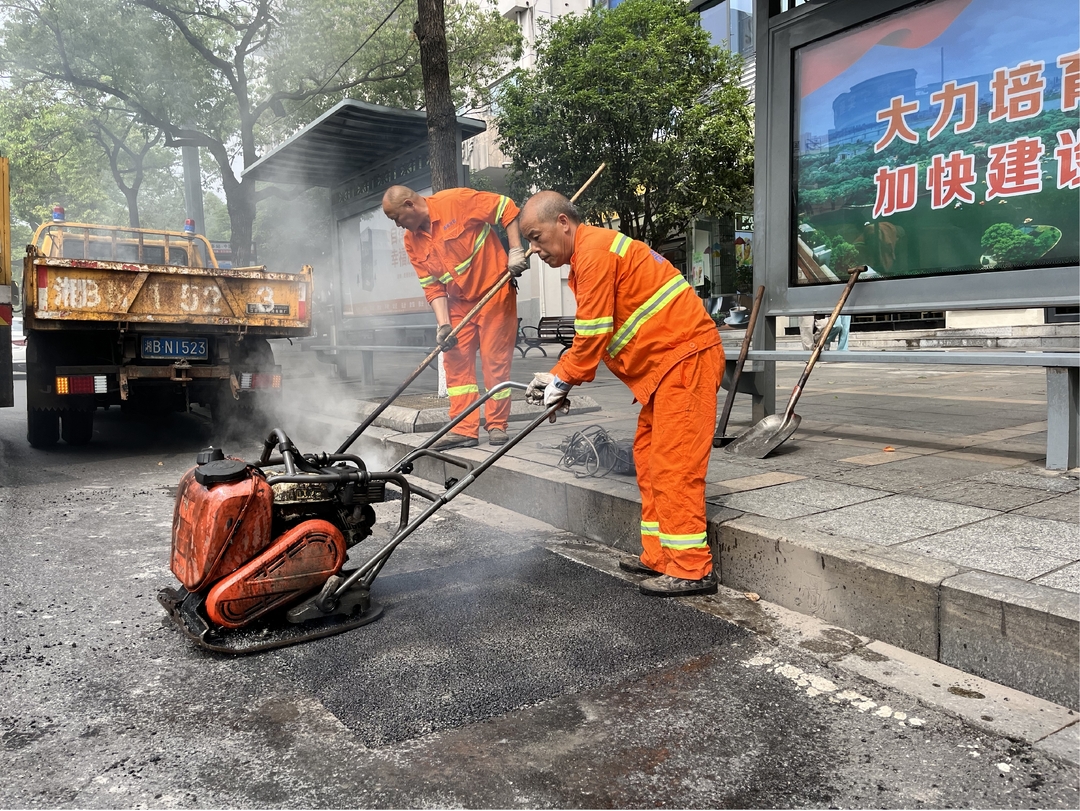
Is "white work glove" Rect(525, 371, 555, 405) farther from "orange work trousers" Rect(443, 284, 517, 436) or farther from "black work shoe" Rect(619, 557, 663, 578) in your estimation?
"orange work trousers" Rect(443, 284, 517, 436)

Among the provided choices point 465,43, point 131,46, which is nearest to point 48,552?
point 131,46

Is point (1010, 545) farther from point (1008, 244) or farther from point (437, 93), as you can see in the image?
point (437, 93)

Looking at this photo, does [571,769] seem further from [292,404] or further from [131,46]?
[131,46]

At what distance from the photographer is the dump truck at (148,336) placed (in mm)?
6215

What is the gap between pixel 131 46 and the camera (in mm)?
17562

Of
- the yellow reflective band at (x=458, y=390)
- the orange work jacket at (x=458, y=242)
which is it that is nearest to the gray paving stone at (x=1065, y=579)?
the yellow reflective band at (x=458, y=390)

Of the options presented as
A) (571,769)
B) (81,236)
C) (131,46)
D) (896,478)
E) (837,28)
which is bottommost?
(571,769)

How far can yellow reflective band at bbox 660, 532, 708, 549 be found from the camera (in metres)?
3.26

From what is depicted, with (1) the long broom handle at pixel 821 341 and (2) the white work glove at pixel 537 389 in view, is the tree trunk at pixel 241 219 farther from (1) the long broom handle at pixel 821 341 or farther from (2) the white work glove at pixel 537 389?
(2) the white work glove at pixel 537 389

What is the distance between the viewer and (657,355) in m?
3.35

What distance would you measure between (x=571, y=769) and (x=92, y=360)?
20.1 feet

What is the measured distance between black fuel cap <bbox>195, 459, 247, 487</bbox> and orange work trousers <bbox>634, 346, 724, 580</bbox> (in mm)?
1582

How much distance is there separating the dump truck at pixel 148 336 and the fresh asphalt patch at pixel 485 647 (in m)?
4.12

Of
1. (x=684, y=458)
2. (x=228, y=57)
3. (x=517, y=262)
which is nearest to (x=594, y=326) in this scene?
(x=684, y=458)
